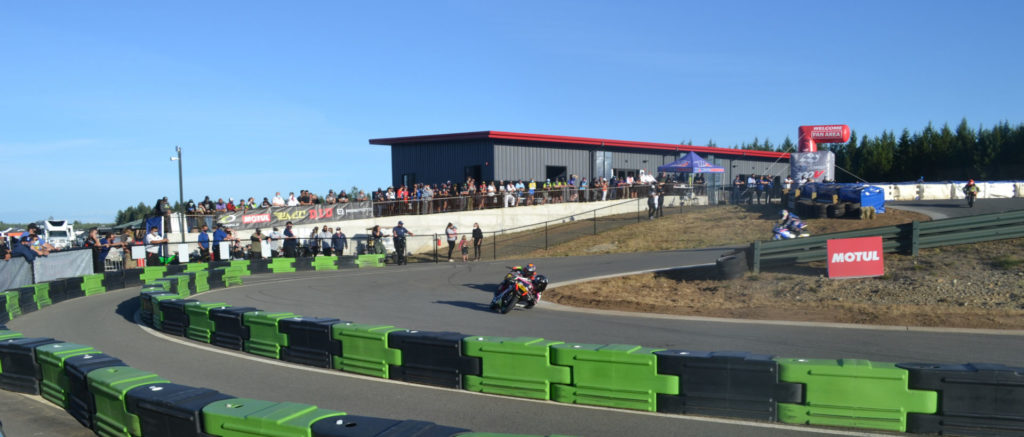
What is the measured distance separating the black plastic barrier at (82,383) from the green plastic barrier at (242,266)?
17.8 meters

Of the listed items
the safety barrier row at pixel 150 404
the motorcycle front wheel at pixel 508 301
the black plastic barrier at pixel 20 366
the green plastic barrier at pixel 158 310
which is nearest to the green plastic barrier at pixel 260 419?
the safety barrier row at pixel 150 404

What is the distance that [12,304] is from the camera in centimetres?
1559

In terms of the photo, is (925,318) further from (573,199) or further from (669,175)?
(669,175)

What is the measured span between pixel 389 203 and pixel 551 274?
1431 cm

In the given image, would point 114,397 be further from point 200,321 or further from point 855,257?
point 855,257

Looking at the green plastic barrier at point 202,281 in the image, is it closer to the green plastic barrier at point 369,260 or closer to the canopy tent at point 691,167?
the green plastic barrier at point 369,260

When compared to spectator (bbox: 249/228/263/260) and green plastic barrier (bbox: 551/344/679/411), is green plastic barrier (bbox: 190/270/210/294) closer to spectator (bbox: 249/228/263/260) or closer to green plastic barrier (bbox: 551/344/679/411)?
spectator (bbox: 249/228/263/260)

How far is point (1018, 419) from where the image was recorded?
612cm

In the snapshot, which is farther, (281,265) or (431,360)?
(281,265)

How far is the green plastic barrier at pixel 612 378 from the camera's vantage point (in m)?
7.45

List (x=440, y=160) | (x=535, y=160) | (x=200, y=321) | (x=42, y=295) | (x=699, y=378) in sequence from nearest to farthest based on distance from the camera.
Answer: (x=699, y=378) → (x=200, y=321) → (x=42, y=295) → (x=535, y=160) → (x=440, y=160)

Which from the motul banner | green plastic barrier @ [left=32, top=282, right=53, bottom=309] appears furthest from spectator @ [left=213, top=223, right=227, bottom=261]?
the motul banner

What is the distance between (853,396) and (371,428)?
15.1 feet

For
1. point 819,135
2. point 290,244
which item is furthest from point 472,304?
point 819,135
